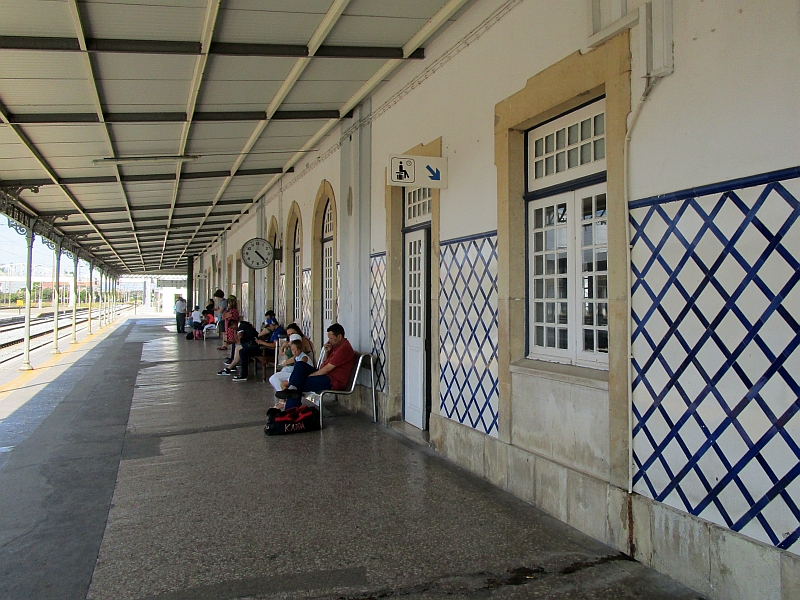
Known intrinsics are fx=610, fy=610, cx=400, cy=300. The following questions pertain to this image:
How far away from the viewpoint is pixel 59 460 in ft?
18.8

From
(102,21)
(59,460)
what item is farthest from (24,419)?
(102,21)

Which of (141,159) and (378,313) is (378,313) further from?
(141,159)

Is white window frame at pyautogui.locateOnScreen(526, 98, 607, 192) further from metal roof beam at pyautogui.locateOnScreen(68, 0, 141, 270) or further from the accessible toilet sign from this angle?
metal roof beam at pyautogui.locateOnScreen(68, 0, 141, 270)

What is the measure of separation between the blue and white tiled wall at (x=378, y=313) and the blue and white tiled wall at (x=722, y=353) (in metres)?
4.24

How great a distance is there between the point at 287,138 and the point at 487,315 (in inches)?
222

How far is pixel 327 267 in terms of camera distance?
1080 centimetres

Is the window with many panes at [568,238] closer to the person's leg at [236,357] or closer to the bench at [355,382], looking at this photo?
the bench at [355,382]

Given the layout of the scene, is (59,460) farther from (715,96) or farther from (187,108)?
(715,96)

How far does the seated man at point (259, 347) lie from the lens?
1110 cm

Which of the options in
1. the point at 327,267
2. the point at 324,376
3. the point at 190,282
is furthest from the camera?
the point at 190,282

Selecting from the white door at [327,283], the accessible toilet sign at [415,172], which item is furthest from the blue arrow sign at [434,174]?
the white door at [327,283]

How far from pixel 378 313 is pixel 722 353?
502cm

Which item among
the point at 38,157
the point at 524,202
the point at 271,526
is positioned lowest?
the point at 271,526

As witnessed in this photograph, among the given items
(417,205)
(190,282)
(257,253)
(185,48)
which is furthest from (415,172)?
(190,282)
